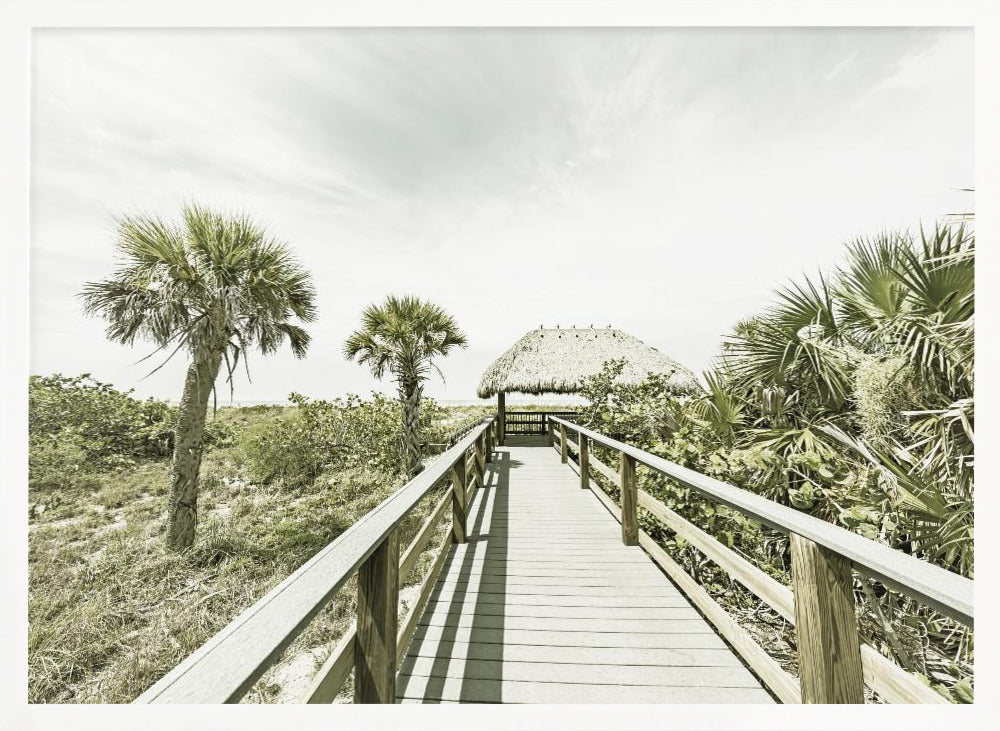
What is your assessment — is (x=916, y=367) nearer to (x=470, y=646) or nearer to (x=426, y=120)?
(x=470, y=646)

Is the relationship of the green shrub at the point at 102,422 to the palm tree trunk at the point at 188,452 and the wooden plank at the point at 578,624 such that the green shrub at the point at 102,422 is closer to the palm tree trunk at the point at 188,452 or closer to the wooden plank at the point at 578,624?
the palm tree trunk at the point at 188,452

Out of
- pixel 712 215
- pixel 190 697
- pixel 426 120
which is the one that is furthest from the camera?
Result: pixel 712 215

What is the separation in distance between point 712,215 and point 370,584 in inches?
181

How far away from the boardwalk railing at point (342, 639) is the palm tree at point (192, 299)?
5195mm

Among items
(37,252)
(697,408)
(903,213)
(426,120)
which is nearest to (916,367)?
(903,213)

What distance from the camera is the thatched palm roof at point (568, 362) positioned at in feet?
39.6

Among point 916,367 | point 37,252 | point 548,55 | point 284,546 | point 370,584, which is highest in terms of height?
point 548,55

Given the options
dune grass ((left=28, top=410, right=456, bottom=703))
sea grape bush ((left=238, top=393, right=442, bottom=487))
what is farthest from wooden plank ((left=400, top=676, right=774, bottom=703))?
sea grape bush ((left=238, top=393, right=442, bottom=487))

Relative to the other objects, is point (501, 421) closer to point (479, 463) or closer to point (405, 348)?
point (405, 348)

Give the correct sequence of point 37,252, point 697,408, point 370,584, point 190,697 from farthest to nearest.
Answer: point 697,408
point 37,252
point 370,584
point 190,697

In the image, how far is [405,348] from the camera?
8516mm

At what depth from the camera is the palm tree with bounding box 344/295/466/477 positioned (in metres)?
8.41

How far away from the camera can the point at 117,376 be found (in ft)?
16.4

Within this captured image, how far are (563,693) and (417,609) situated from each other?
2.63ft
